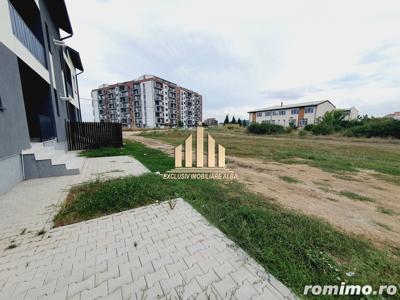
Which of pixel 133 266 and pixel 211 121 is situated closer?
pixel 133 266

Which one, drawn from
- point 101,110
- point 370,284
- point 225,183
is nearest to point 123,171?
point 225,183

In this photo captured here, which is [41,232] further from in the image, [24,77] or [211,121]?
[211,121]

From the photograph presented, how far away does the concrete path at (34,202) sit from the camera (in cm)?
274

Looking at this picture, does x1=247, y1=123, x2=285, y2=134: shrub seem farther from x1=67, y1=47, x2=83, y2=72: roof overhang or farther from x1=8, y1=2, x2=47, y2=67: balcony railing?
x1=8, y1=2, x2=47, y2=67: balcony railing

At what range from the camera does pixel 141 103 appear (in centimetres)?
6094

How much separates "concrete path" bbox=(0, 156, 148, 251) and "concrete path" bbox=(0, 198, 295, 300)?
1.54 feet

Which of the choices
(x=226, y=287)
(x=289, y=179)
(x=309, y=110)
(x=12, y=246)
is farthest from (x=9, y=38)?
(x=309, y=110)

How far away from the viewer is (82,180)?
5145mm

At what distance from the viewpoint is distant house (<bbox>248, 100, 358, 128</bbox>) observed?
43.7m

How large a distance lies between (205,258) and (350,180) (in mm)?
5597

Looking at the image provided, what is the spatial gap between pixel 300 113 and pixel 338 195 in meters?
48.9

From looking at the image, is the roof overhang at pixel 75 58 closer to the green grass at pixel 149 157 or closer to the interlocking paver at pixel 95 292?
the green grass at pixel 149 157

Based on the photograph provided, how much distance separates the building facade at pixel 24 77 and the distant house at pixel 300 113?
161ft

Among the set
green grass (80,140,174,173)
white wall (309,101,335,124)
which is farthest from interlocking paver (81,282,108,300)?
white wall (309,101,335,124)
